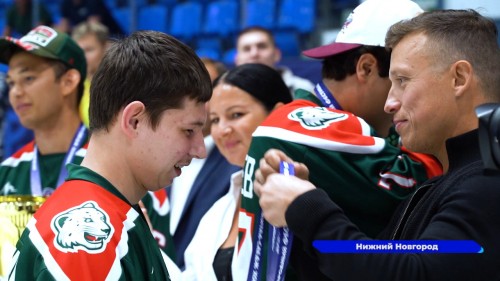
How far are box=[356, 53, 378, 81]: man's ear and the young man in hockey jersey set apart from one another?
2.17ft

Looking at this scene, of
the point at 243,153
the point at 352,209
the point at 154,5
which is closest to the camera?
the point at 352,209

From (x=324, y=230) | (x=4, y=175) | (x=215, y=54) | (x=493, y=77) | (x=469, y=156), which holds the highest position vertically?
(x=493, y=77)

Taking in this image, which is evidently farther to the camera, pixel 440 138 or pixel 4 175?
pixel 4 175

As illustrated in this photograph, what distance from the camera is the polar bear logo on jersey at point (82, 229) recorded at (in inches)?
61.0

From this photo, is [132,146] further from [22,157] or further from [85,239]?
[22,157]

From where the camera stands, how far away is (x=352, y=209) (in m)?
2.14

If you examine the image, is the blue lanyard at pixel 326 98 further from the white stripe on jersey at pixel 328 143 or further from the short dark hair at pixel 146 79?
the short dark hair at pixel 146 79

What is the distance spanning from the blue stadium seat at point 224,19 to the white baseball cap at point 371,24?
638cm

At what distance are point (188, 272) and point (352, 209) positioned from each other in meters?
1.03

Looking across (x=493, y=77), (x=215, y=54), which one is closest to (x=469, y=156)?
(x=493, y=77)

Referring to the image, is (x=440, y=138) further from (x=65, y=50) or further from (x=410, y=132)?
(x=65, y=50)

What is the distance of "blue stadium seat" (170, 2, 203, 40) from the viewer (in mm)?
9195

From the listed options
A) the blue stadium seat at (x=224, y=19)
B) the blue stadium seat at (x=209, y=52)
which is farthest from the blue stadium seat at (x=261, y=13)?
the blue stadium seat at (x=209, y=52)

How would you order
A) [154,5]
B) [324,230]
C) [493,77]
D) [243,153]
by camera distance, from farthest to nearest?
[154,5] → [243,153] → [493,77] → [324,230]
